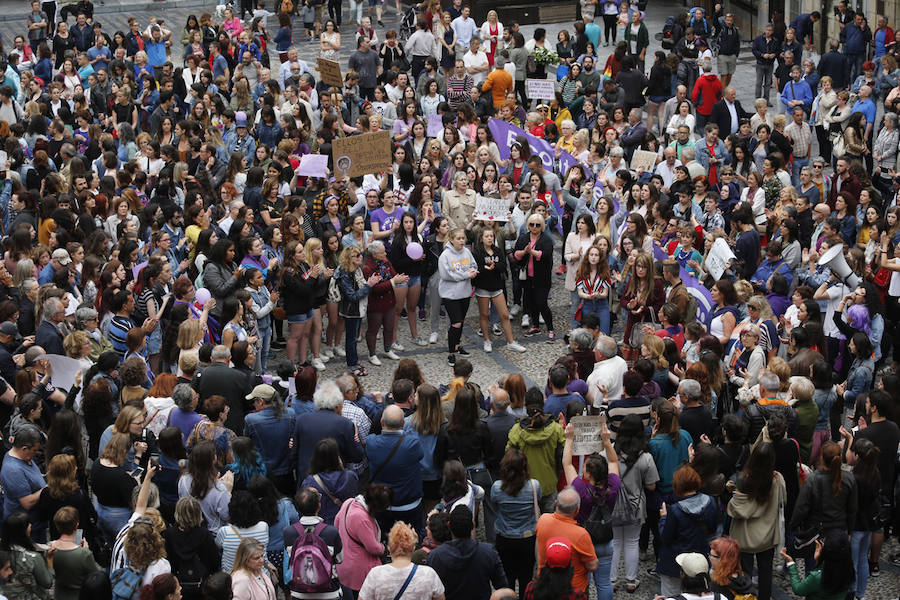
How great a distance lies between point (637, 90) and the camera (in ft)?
72.8

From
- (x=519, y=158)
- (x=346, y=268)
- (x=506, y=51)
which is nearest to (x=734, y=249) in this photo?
(x=519, y=158)

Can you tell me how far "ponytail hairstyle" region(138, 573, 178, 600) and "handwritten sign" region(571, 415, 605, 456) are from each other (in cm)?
330

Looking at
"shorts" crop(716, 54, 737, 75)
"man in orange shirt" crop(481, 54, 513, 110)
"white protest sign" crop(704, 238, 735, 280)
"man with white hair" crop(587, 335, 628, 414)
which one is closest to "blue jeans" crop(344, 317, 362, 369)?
"man with white hair" crop(587, 335, 628, 414)

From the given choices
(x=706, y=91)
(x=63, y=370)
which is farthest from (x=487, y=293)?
(x=706, y=91)

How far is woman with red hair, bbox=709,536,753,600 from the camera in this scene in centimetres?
805

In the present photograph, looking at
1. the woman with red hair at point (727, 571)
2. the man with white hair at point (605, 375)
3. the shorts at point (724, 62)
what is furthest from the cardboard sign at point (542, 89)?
the woman with red hair at point (727, 571)

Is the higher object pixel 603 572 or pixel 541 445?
pixel 541 445

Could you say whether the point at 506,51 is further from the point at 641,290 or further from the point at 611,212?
the point at 641,290

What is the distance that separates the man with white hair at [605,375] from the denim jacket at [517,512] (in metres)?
2.11

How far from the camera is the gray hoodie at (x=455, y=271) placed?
13.9 metres

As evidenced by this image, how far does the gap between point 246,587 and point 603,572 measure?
2.81 meters

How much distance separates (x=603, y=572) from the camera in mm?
8961

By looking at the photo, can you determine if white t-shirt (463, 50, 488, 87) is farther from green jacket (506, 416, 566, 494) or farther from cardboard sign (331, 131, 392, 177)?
green jacket (506, 416, 566, 494)

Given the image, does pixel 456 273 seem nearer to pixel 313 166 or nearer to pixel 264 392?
pixel 313 166
